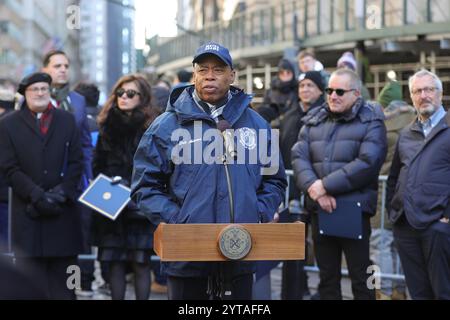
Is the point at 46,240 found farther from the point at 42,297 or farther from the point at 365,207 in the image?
the point at 42,297

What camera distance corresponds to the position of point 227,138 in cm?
482

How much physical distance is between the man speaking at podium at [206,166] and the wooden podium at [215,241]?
30cm

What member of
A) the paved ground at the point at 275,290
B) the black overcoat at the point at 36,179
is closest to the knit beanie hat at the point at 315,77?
the paved ground at the point at 275,290

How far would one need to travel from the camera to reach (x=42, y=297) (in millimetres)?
2566

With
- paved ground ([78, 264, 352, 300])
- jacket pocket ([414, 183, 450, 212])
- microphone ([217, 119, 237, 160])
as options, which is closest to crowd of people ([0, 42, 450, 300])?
jacket pocket ([414, 183, 450, 212])

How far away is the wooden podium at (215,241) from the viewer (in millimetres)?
4371

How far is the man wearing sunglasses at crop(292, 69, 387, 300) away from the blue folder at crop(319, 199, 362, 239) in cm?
2

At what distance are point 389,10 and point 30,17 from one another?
7559 centimetres

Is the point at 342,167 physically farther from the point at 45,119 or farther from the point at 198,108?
the point at 198,108

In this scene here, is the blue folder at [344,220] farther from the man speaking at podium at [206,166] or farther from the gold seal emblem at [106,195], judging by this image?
the man speaking at podium at [206,166]

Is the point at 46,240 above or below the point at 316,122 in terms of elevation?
below
